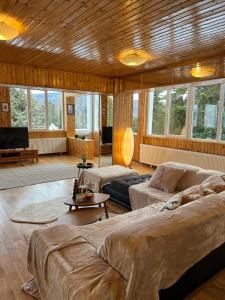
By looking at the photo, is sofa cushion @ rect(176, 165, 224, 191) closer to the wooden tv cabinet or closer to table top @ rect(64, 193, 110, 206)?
table top @ rect(64, 193, 110, 206)

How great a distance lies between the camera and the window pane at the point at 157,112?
7170 millimetres

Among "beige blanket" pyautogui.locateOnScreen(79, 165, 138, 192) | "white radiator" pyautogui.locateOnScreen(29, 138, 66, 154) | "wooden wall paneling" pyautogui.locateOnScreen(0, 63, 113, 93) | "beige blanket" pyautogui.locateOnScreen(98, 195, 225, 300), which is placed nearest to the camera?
"beige blanket" pyautogui.locateOnScreen(98, 195, 225, 300)

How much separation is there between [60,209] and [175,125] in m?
4.33

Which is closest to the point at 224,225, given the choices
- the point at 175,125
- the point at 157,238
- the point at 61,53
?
the point at 157,238

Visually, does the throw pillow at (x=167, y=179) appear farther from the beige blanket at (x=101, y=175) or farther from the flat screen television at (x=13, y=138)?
the flat screen television at (x=13, y=138)

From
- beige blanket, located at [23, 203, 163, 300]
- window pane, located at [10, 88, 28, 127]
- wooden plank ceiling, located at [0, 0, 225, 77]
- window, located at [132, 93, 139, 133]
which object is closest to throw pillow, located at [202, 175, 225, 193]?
beige blanket, located at [23, 203, 163, 300]

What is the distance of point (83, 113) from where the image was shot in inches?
376

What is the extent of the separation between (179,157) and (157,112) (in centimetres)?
176

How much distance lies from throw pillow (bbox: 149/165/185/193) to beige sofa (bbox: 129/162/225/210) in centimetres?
7

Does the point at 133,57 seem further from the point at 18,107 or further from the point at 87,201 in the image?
the point at 18,107

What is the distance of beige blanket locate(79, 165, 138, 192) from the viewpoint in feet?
14.2

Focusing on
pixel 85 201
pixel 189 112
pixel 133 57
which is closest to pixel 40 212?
pixel 85 201

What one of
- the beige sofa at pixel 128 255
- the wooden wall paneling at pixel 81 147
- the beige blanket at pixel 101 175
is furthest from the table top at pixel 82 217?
the wooden wall paneling at pixel 81 147

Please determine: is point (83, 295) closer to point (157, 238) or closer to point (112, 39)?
point (157, 238)
